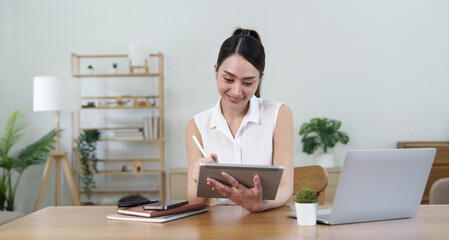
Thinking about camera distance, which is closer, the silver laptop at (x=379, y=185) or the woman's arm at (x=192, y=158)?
the silver laptop at (x=379, y=185)

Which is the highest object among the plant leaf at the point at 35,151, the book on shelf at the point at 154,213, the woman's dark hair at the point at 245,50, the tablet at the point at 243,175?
the woman's dark hair at the point at 245,50

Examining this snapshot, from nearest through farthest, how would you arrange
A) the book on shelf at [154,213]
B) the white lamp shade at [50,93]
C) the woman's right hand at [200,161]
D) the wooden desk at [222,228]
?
the wooden desk at [222,228], the book on shelf at [154,213], the woman's right hand at [200,161], the white lamp shade at [50,93]

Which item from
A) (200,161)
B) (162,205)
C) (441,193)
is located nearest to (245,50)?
(200,161)

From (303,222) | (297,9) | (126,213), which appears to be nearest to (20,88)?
(297,9)

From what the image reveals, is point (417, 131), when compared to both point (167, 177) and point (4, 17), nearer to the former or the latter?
point (167, 177)

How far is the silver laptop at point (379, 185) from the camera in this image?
4.49ft

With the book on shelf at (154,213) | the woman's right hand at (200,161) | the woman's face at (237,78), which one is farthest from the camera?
the woman's face at (237,78)

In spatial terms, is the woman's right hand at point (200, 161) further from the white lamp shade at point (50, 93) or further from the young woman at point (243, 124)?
the white lamp shade at point (50, 93)

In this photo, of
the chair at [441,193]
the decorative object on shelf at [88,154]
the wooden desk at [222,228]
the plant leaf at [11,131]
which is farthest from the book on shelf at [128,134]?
the wooden desk at [222,228]

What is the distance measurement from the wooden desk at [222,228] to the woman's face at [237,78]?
49 centimetres

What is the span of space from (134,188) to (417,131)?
2993mm

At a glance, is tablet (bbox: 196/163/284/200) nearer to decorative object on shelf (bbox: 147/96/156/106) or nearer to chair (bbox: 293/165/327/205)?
chair (bbox: 293/165/327/205)

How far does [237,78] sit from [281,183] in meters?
0.45

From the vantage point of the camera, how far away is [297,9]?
17.1 ft
